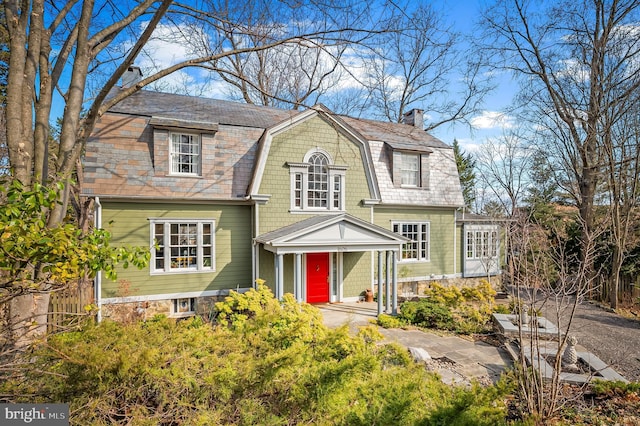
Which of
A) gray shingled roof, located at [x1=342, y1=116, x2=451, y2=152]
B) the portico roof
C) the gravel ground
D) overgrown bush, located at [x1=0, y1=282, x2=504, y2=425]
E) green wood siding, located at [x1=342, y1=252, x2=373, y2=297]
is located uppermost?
gray shingled roof, located at [x1=342, y1=116, x2=451, y2=152]

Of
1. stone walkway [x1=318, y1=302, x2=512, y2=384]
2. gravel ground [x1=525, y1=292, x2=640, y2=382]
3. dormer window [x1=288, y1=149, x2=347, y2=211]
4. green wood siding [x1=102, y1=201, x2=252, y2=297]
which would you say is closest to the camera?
stone walkway [x1=318, y1=302, x2=512, y2=384]

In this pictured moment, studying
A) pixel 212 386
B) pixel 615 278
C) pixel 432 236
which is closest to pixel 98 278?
pixel 212 386

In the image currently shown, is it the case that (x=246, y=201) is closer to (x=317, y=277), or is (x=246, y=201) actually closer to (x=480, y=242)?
(x=317, y=277)

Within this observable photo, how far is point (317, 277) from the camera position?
12.6 m

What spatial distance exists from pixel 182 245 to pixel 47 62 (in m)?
6.69

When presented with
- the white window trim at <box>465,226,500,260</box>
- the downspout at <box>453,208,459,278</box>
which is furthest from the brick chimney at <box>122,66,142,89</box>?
the white window trim at <box>465,226,500,260</box>

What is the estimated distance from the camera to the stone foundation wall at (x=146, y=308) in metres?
9.93

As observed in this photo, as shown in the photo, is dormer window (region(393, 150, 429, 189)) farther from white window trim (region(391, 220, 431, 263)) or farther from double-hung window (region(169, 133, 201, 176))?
double-hung window (region(169, 133, 201, 176))

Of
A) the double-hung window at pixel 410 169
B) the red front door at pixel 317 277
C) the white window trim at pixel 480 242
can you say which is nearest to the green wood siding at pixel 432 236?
the white window trim at pixel 480 242

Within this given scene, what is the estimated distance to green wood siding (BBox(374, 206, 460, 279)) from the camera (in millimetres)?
13906

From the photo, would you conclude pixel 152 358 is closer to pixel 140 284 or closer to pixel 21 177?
pixel 21 177

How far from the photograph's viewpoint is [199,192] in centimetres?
1083

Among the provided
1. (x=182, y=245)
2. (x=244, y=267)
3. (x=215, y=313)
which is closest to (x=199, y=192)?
(x=182, y=245)
